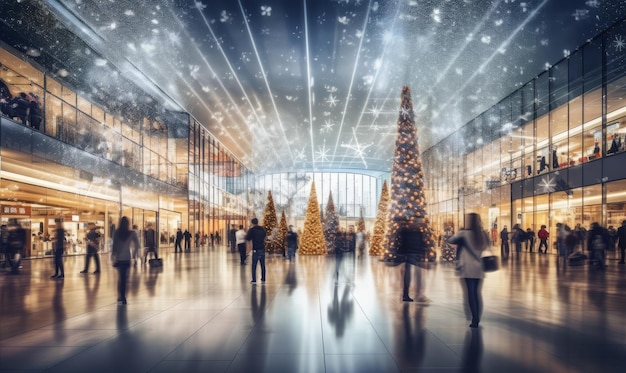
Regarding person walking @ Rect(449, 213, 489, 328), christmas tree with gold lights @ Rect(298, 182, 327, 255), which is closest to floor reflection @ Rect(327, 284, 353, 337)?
person walking @ Rect(449, 213, 489, 328)

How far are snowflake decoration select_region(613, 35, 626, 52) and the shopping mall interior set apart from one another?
0.37 ft

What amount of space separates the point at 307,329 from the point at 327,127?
1383 inches

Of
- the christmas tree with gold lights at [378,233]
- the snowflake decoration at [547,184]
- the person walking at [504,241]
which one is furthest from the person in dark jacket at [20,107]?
the snowflake decoration at [547,184]

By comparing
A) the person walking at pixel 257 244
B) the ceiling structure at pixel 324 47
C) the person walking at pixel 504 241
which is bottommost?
the person walking at pixel 504 241

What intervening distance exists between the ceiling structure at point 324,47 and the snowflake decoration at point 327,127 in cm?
558

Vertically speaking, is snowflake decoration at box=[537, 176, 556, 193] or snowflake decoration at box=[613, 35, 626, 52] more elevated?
snowflake decoration at box=[613, 35, 626, 52]

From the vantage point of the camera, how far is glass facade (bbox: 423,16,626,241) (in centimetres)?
2367

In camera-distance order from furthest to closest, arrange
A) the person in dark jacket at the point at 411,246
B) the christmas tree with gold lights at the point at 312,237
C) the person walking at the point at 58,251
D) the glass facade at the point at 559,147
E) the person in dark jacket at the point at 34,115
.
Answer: the christmas tree with gold lights at the point at 312,237 → the glass facade at the point at 559,147 → the person in dark jacket at the point at 34,115 → the person walking at the point at 58,251 → the person in dark jacket at the point at 411,246

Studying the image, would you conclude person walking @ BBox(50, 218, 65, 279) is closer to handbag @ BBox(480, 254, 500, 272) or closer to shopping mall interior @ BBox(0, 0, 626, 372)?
shopping mall interior @ BBox(0, 0, 626, 372)

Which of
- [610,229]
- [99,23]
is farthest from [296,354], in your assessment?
[610,229]

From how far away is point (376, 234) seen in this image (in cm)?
3017

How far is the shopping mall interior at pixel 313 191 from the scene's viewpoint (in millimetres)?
6367

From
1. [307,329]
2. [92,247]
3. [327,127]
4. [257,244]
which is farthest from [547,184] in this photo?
[307,329]

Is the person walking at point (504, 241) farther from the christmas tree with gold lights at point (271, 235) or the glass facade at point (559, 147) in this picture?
the christmas tree with gold lights at point (271, 235)
